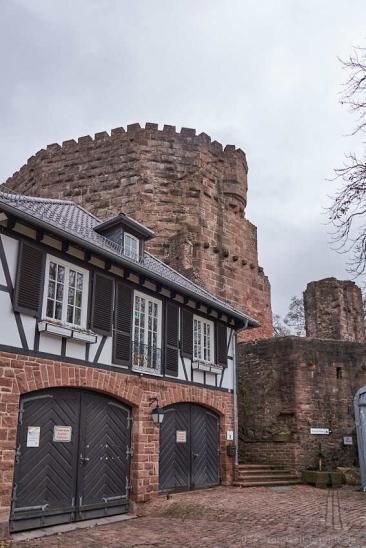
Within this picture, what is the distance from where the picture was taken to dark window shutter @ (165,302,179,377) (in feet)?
38.1

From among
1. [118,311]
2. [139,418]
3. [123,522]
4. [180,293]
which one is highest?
[180,293]

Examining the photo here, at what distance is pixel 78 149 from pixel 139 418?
14.0 m

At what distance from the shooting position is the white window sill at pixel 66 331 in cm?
861

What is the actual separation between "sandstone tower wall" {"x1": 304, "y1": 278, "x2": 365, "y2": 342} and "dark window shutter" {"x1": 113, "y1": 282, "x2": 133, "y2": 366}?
11752mm

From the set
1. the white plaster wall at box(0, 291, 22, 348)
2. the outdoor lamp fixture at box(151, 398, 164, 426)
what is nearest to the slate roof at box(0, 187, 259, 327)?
the white plaster wall at box(0, 291, 22, 348)

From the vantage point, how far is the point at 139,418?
34.6 feet

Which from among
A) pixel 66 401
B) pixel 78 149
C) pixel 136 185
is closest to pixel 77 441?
pixel 66 401

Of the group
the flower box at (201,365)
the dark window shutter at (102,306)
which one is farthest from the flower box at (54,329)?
the flower box at (201,365)

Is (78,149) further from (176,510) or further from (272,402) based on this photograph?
(176,510)

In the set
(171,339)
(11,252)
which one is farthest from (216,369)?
(11,252)

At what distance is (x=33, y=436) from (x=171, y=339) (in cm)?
410

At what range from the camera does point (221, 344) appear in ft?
44.2

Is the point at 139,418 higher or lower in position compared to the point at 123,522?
higher

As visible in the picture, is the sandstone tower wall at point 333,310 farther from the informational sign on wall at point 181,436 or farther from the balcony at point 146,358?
the balcony at point 146,358
